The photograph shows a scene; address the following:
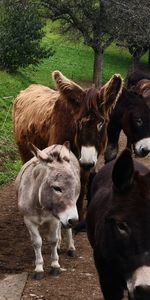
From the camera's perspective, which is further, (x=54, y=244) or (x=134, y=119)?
(x=134, y=119)

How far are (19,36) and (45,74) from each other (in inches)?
204

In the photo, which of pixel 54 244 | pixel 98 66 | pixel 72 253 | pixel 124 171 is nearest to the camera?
pixel 124 171

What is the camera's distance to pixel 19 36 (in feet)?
74.0

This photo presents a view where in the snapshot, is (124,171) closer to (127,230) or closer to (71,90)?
(127,230)

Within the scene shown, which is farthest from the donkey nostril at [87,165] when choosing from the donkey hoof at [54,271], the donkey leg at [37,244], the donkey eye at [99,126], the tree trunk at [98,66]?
the tree trunk at [98,66]

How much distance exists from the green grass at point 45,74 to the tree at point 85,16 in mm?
2552

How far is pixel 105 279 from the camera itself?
462 cm

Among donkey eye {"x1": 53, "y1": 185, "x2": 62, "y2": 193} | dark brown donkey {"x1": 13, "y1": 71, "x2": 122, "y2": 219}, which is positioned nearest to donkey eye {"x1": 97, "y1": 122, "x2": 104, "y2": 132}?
dark brown donkey {"x1": 13, "y1": 71, "x2": 122, "y2": 219}

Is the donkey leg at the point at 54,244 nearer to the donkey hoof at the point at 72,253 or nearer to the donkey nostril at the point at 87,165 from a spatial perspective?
the donkey hoof at the point at 72,253

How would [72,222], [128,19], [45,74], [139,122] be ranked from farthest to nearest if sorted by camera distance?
[45,74] < [128,19] < [139,122] < [72,222]

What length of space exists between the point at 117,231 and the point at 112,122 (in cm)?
540

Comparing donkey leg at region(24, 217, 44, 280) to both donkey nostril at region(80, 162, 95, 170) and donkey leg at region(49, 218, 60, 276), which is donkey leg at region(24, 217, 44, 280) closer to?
donkey leg at region(49, 218, 60, 276)

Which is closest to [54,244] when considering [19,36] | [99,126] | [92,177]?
[92,177]

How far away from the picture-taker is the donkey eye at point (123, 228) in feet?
12.6
